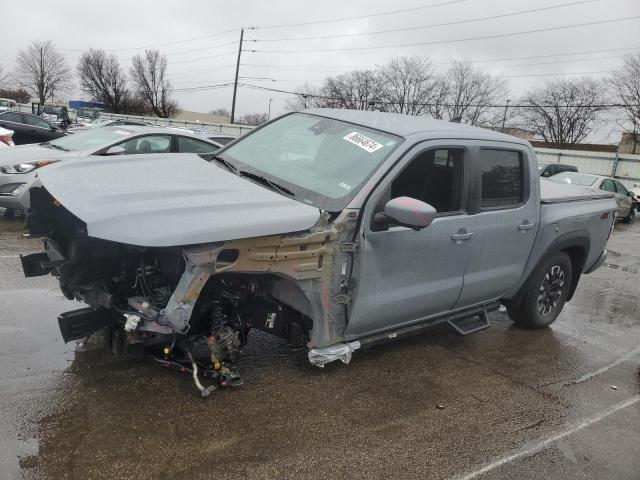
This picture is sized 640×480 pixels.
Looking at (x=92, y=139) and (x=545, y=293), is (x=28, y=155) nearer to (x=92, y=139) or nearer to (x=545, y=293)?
(x=92, y=139)

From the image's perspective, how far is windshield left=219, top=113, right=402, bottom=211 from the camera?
3.63 metres

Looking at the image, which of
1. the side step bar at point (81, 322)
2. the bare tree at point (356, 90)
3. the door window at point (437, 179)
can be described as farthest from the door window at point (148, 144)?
the bare tree at point (356, 90)

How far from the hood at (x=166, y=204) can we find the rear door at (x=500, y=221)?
5.50 feet

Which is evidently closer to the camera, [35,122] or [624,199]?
[624,199]

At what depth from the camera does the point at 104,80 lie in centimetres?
8038

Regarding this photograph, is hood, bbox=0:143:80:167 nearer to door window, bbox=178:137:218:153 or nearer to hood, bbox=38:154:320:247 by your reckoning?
door window, bbox=178:137:218:153

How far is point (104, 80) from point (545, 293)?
85.9m

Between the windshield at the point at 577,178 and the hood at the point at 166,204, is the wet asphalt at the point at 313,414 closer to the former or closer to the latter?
the hood at the point at 166,204

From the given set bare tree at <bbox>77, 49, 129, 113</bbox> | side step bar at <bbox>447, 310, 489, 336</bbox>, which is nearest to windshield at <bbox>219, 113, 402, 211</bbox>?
side step bar at <bbox>447, 310, 489, 336</bbox>

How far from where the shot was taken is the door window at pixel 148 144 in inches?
329

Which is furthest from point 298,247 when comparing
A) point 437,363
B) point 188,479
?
point 437,363

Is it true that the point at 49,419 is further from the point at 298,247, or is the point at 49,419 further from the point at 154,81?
the point at 154,81

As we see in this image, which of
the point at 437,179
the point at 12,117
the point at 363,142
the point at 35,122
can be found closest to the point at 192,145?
the point at 363,142

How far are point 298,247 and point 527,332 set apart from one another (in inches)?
138
